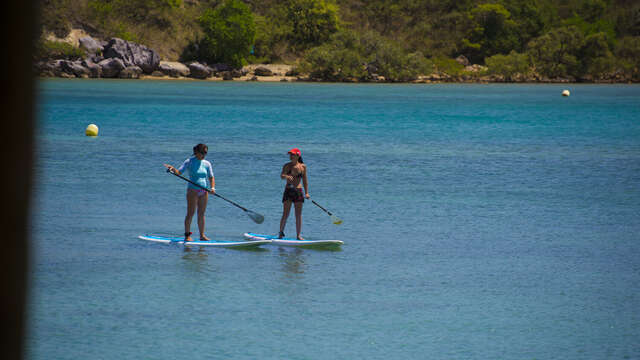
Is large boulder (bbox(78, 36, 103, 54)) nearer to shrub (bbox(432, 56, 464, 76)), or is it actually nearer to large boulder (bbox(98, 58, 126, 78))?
large boulder (bbox(98, 58, 126, 78))

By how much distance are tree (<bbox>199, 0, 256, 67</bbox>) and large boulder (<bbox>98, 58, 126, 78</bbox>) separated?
11.0 m

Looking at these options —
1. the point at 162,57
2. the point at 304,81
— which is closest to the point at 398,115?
the point at 304,81

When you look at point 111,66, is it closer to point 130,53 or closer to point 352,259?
point 130,53

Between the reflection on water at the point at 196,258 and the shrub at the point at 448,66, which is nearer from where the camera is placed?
the reflection on water at the point at 196,258

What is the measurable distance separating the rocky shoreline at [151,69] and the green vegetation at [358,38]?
112 centimetres

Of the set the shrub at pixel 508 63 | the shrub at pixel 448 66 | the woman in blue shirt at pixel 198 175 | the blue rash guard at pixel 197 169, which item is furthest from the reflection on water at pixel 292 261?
the shrub at pixel 448 66

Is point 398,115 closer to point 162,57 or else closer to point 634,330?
point 634,330

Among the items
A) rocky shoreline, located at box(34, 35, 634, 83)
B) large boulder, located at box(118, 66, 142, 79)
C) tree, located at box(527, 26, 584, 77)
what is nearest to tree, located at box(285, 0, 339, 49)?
rocky shoreline, located at box(34, 35, 634, 83)

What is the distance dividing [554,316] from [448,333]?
163cm

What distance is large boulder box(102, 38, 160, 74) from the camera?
101 metres

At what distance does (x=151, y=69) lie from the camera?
104750mm

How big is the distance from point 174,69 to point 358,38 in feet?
71.6

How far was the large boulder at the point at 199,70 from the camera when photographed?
105312 millimetres

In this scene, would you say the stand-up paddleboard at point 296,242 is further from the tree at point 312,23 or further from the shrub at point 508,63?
the tree at point 312,23
